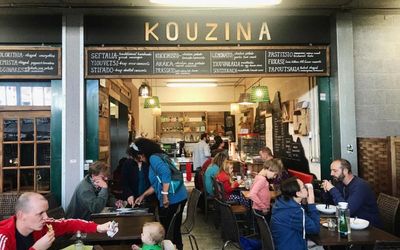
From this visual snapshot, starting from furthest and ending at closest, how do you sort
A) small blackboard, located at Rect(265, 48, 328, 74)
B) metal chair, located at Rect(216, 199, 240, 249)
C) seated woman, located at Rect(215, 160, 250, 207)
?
seated woman, located at Rect(215, 160, 250, 207) < small blackboard, located at Rect(265, 48, 328, 74) < metal chair, located at Rect(216, 199, 240, 249)

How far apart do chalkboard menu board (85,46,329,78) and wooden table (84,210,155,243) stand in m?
1.99

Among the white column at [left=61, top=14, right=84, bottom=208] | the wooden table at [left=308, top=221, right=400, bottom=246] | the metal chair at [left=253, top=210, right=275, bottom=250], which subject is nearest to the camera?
the wooden table at [left=308, top=221, right=400, bottom=246]

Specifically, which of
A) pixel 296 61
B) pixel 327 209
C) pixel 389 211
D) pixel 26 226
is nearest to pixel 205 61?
pixel 296 61

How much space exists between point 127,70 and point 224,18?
148 cm

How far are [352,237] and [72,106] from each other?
3.53 meters

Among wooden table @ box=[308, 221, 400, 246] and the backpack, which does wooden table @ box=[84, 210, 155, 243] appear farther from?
wooden table @ box=[308, 221, 400, 246]

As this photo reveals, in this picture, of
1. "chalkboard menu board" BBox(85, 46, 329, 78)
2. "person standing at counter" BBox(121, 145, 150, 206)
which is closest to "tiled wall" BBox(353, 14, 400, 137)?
"chalkboard menu board" BBox(85, 46, 329, 78)

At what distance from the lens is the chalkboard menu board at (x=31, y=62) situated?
4641 mm

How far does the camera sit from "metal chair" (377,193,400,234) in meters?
3.54

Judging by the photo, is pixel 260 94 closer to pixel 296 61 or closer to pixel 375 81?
pixel 296 61

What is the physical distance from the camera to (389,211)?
11.9 feet

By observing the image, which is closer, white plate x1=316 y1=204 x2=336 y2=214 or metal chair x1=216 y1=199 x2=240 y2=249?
metal chair x1=216 y1=199 x2=240 y2=249

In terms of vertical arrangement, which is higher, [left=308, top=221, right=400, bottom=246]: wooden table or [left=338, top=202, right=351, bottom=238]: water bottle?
[left=338, top=202, right=351, bottom=238]: water bottle

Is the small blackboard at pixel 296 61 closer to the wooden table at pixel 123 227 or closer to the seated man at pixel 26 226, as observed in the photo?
the wooden table at pixel 123 227
